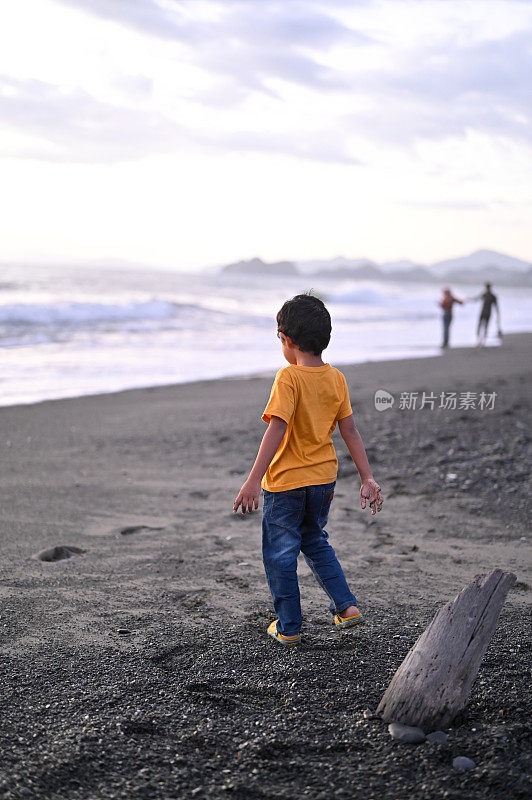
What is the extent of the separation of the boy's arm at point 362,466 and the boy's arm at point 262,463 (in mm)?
330

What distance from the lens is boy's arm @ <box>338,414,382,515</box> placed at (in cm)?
309

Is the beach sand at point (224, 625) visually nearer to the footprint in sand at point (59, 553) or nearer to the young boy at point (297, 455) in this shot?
the footprint in sand at point (59, 553)

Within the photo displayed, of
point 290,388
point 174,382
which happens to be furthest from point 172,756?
point 174,382

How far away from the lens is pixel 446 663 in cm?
245

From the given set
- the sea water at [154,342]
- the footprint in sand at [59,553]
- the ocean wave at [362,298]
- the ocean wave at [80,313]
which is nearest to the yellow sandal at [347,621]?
the footprint in sand at [59,553]

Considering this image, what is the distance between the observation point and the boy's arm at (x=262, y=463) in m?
2.90

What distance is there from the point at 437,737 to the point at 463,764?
0.16 metres

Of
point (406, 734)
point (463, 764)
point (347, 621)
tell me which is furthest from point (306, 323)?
point (463, 764)

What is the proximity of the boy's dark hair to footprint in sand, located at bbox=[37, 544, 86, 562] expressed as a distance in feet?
7.13

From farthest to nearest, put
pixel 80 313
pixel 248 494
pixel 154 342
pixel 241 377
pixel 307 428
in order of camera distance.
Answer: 1. pixel 80 313
2. pixel 154 342
3. pixel 241 377
4. pixel 307 428
5. pixel 248 494

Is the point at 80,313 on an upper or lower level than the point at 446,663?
upper

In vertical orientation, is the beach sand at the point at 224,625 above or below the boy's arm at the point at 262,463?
below

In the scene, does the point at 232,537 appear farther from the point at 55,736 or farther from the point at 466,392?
the point at 466,392
